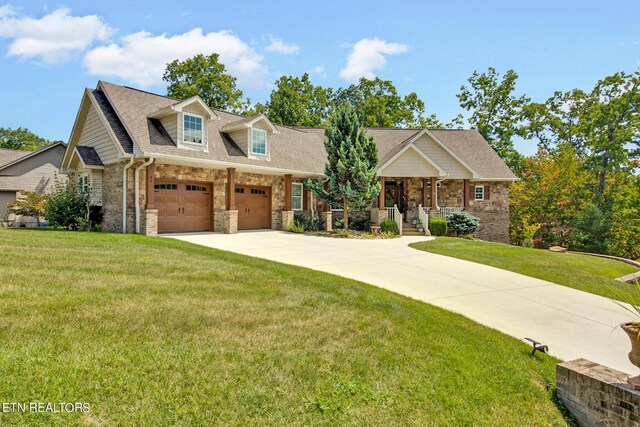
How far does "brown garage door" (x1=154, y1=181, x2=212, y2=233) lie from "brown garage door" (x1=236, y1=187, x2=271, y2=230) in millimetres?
1789

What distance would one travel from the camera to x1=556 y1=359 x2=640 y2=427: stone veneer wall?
3.30m

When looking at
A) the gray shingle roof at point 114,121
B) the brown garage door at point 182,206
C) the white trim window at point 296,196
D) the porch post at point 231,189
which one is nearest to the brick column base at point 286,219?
the white trim window at point 296,196

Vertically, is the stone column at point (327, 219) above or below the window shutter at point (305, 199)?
below

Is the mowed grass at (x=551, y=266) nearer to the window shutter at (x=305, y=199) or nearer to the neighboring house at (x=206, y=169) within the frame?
the neighboring house at (x=206, y=169)

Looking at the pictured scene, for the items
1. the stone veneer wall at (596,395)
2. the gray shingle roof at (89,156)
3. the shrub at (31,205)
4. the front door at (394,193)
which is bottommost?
the stone veneer wall at (596,395)

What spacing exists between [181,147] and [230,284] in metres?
10.3

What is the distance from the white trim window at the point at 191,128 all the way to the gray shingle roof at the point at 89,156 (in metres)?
3.92

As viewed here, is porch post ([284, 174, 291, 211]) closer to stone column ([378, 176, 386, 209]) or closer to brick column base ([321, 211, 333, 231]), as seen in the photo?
brick column base ([321, 211, 333, 231])

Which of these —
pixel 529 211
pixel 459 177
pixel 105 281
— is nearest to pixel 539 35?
pixel 459 177

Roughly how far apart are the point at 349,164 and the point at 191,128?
24.4 feet

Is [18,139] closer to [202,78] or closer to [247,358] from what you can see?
[202,78]

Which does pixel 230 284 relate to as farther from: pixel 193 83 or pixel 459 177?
pixel 193 83

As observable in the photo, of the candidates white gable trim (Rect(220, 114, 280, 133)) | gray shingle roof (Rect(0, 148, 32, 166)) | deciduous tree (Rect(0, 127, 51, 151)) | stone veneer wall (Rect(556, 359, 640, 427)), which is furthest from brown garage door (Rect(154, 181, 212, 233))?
deciduous tree (Rect(0, 127, 51, 151))

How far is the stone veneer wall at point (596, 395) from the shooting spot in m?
3.30
